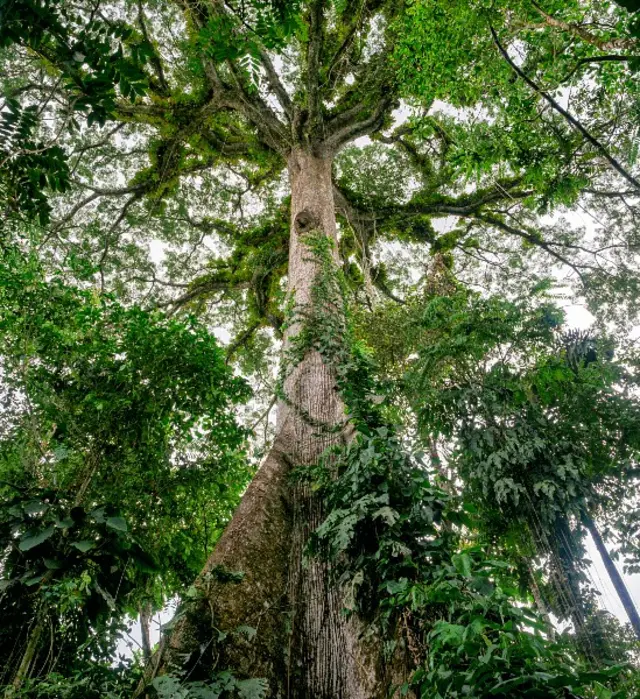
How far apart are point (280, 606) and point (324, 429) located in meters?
1.33

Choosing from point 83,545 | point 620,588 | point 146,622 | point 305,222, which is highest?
point 305,222

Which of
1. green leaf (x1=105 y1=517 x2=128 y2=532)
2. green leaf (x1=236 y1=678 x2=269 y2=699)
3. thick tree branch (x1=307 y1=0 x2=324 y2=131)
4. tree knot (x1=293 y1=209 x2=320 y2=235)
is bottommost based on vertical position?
green leaf (x1=236 y1=678 x2=269 y2=699)

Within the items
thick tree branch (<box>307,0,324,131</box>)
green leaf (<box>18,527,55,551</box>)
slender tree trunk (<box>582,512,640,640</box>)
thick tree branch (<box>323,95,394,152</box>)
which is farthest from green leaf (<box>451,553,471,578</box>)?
thick tree branch (<box>323,95,394,152</box>)

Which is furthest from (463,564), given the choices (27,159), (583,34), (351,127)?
(351,127)

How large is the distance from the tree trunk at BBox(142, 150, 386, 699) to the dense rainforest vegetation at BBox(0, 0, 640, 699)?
0.05 ft

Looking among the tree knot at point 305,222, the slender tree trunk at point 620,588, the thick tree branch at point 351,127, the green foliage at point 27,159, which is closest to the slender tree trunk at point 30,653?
the green foliage at point 27,159

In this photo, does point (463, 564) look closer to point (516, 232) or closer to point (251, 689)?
point (251, 689)

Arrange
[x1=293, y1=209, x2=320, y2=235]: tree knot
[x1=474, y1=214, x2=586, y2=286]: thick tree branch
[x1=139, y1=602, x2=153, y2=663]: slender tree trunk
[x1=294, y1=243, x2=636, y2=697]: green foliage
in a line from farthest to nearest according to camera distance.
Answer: [x1=474, y1=214, x2=586, y2=286]: thick tree branch
[x1=293, y1=209, x2=320, y2=235]: tree knot
[x1=139, y1=602, x2=153, y2=663]: slender tree trunk
[x1=294, y1=243, x2=636, y2=697]: green foliage

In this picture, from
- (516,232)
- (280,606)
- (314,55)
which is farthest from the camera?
(516,232)

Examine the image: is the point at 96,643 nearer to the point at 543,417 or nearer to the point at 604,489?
the point at 543,417

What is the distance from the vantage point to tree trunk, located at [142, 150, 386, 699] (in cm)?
219

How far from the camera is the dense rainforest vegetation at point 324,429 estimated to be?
196 cm

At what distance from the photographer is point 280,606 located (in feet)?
8.48

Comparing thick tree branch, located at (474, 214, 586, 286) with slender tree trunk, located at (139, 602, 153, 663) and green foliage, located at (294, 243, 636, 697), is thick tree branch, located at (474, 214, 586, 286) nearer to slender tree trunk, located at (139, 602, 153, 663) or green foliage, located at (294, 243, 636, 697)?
green foliage, located at (294, 243, 636, 697)
